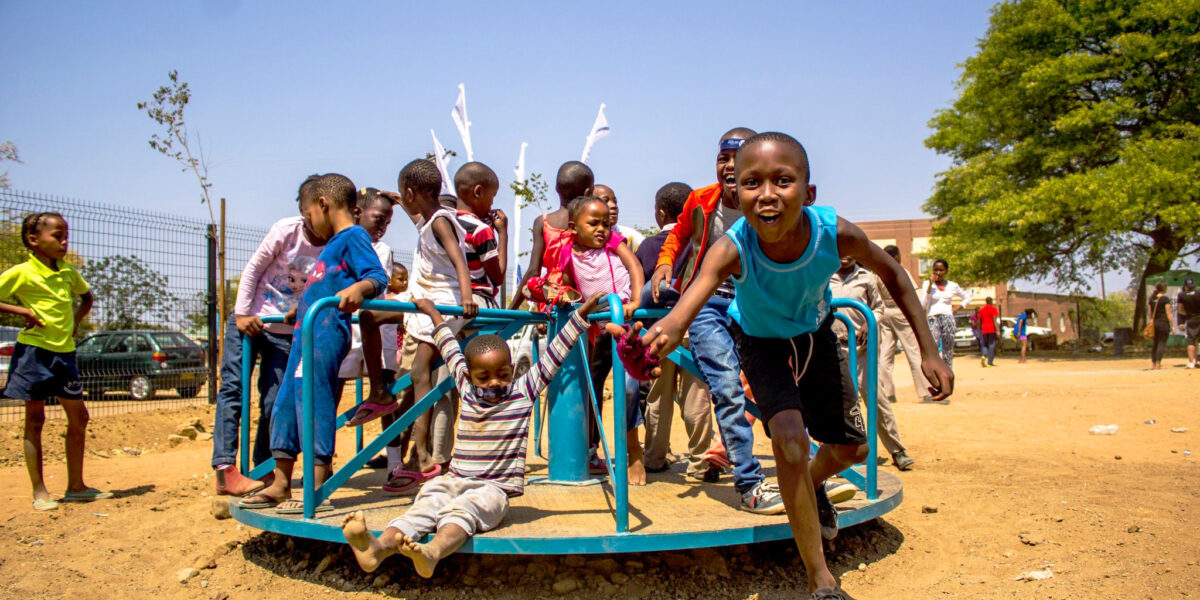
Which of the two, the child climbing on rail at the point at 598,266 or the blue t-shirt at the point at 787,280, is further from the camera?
the child climbing on rail at the point at 598,266

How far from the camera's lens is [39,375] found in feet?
16.9

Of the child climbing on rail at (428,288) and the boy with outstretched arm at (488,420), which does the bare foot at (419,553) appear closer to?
the boy with outstretched arm at (488,420)

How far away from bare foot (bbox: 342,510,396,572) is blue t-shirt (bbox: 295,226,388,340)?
1.23m

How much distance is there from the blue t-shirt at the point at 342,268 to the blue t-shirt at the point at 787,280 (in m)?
1.80

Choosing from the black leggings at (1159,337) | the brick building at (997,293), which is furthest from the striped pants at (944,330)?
the brick building at (997,293)

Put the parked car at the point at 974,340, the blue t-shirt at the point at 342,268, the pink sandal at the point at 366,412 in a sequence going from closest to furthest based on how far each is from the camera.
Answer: the blue t-shirt at the point at 342,268 < the pink sandal at the point at 366,412 < the parked car at the point at 974,340

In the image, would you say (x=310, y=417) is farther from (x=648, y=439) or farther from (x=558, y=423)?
(x=648, y=439)

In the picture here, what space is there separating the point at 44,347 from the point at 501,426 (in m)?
3.36

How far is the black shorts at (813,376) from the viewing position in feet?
10.1

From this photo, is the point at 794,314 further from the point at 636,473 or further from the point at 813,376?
the point at 636,473

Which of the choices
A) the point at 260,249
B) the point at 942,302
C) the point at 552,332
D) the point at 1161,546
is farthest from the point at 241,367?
the point at 942,302

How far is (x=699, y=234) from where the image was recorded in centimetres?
424

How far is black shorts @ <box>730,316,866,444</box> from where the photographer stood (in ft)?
10.1

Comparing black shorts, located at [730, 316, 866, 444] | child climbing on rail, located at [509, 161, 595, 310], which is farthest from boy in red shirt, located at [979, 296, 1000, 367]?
black shorts, located at [730, 316, 866, 444]
